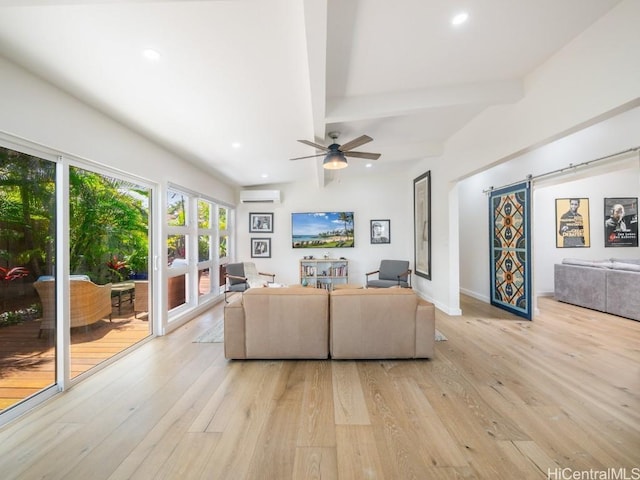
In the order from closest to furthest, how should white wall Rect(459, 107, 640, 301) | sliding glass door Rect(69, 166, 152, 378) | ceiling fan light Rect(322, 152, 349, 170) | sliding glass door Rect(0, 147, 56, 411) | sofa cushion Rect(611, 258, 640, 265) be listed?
sliding glass door Rect(0, 147, 56, 411) → sliding glass door Rect(69, 166, 152, 378) → ceiling fan light Rect(322, 152, 349, 170) → sofa cushion Rect(611, 258, 640, 265) → white wall Rect(459, 107, 640, 301)

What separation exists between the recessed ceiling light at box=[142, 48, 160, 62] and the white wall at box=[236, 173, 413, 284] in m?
4.76

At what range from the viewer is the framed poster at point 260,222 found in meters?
6.68

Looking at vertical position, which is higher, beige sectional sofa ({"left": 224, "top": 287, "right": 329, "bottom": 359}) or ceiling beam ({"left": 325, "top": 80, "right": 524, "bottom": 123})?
ceiling beam ({"left": 325, "top": 80, "right": 524, "bottom": 123})

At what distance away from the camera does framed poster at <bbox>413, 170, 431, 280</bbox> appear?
5273 mm

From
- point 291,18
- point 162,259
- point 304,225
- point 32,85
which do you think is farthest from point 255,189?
point 291,18

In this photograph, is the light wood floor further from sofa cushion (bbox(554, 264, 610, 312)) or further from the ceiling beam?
the ceiling beam

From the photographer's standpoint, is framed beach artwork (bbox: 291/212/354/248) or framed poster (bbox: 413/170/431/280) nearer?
framed poster (bbox: 413/170/431/280)

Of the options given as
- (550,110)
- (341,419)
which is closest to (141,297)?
(341,419)

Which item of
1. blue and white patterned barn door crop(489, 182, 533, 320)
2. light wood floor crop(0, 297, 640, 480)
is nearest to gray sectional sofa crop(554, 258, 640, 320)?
blue and white patterned barn door crop(489, 182, 533, 320)

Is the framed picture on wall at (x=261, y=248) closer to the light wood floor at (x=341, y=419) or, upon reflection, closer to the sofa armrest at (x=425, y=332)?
the light wood floor at (x=341, y=419)

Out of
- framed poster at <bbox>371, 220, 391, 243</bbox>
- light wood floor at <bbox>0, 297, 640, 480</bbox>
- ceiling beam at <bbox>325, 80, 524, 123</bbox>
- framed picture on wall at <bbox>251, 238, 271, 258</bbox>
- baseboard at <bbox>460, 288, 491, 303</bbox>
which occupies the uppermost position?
ceiling beam at <bbox>325, 80, 524, 123</bbox>

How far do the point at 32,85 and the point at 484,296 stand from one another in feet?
23.0

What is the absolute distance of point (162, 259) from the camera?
3670mm

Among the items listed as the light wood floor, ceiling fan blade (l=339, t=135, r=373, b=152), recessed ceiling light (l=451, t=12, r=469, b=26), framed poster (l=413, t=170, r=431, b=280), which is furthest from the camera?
framed poster (l=413, t=170, r=431, b=280)
